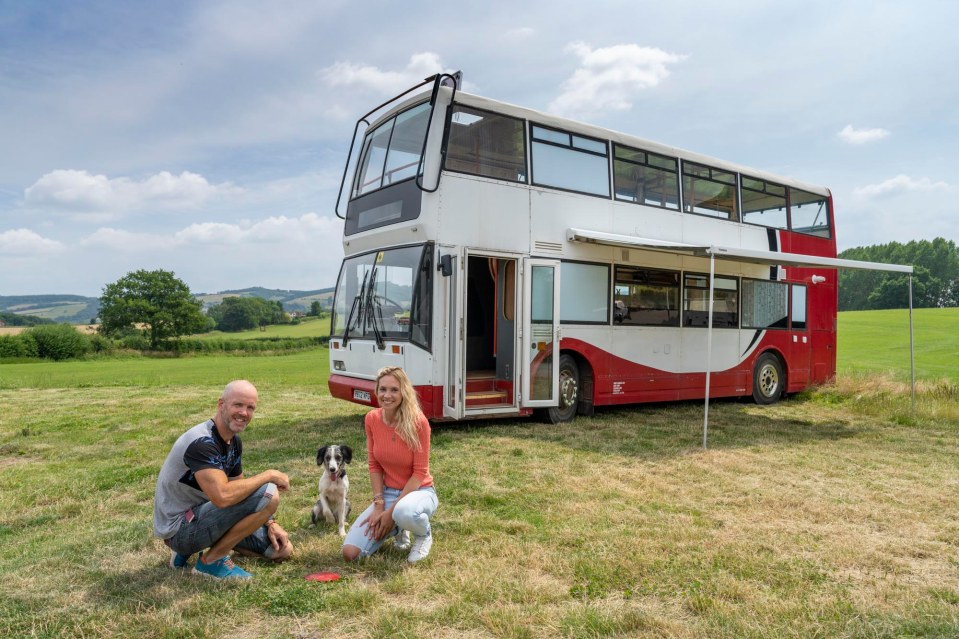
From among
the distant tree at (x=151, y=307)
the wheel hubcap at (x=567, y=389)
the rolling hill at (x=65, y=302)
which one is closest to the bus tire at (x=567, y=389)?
the wheel hubcap at (x=567, y=389)

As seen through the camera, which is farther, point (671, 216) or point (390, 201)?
point (671, 216)

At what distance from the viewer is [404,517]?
13.6ft

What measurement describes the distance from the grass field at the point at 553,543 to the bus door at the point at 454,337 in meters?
0.49

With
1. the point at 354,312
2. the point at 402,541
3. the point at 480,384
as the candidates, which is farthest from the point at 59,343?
the point at 402,541

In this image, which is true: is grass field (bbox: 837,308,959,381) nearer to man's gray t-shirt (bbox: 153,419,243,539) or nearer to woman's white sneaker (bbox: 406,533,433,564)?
woman's white sneaker (bbox: 406,533,433,564)

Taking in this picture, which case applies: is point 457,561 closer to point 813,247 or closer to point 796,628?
point 796,628

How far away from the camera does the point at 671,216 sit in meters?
11.3

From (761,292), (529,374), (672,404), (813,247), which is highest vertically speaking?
(813,247)

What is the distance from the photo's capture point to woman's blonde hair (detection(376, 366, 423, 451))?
A: 14.3 ft

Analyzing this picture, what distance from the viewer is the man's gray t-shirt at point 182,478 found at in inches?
146

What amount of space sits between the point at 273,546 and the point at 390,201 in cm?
575

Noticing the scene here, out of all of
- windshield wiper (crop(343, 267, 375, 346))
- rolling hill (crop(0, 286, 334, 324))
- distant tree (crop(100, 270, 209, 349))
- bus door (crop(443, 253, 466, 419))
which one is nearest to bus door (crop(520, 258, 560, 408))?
bus door (crop(443, 253, 466, 419))

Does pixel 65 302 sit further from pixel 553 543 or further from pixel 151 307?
pixel 553 543

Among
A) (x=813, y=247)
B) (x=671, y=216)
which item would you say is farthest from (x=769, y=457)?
(x=813, y=247)
